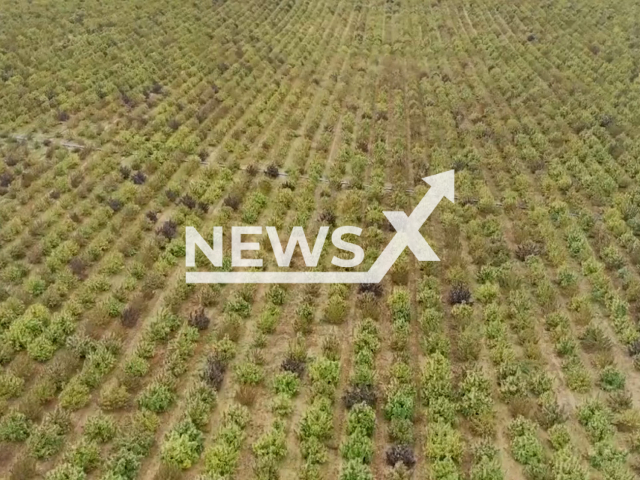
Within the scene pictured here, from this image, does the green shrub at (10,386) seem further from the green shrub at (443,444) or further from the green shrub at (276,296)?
the green shrub at (443,444)

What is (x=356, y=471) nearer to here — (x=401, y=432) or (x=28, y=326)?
(x=401, y=432)

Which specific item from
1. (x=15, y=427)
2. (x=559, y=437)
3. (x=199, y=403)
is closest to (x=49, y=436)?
(x=15, y=427)

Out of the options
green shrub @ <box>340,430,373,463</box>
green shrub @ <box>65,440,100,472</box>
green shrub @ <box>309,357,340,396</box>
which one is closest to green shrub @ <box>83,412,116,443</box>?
green shrub @ <box>65,440,100,472</box>

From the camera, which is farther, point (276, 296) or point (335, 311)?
point (276, 296)

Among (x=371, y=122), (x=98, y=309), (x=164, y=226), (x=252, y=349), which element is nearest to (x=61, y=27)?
(x=371, y=122)

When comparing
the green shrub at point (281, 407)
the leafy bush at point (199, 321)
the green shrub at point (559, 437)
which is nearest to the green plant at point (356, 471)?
the green shrub at point (281, 407)

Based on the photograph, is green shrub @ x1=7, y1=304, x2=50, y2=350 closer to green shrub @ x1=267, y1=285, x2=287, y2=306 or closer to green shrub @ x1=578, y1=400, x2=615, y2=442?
green shrub @ x1=267, y1=285, x2=287, y2=306
